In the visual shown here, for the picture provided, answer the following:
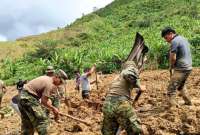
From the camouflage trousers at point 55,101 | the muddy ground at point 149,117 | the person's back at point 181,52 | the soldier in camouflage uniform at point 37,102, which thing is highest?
the person's back at point 181,52

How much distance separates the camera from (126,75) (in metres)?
7.55

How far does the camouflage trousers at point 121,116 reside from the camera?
767 centimetres

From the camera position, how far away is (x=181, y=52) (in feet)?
31.9

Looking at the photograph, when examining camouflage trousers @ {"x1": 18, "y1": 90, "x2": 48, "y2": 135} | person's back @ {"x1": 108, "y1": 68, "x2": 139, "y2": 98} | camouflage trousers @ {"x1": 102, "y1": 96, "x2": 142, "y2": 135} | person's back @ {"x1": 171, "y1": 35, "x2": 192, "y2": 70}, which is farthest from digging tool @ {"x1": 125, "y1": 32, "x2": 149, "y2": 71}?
camouflage trousers @ {"x1": 18, "y1": 90, "x2": 48, "y2": 135}

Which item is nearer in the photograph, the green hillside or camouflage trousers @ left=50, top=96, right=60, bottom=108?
camouflage trousers @ left=50, top=96, right=60, bottom=108

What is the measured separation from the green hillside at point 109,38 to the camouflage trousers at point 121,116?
1331 cm

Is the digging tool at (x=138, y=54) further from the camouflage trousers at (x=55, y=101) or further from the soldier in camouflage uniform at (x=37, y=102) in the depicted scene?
the camouflage trousers at (x=55, y=101)

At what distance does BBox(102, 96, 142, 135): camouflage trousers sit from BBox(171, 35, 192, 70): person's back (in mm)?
2283

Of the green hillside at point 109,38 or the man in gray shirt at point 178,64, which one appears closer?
the man in gray shirt at point 178,64

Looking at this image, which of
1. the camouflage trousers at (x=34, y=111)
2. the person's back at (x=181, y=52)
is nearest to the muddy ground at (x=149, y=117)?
the person's back at (x=181, y=52)

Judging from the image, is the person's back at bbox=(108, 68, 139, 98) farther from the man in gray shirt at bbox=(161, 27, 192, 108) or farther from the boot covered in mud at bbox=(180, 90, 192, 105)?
the boot covered in mud at bbox=(180, 90, 192, 105)

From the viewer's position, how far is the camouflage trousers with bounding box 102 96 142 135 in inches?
302

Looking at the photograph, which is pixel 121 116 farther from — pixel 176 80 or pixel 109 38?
pixel 109 38

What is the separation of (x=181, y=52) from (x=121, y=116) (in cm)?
254
